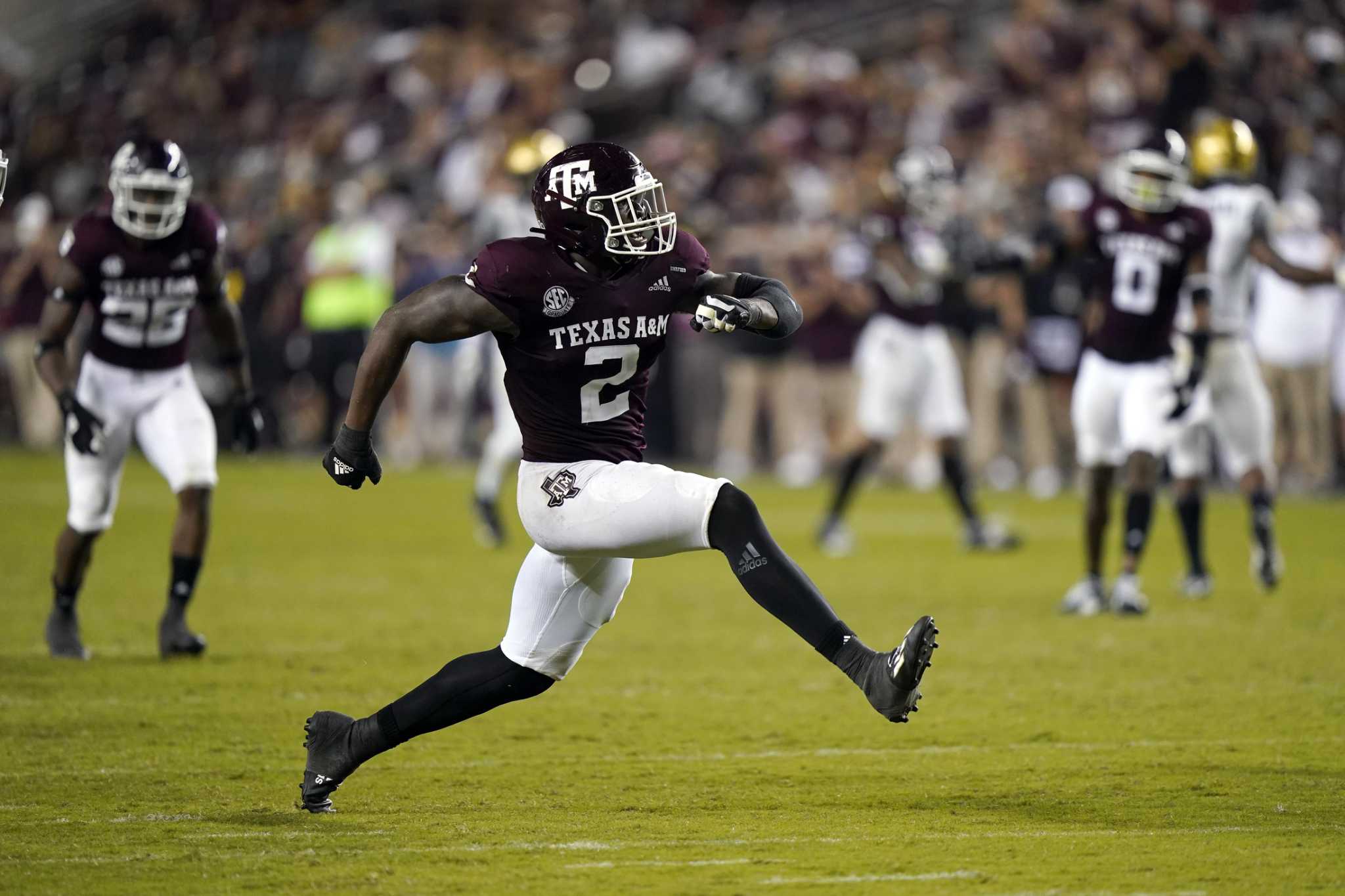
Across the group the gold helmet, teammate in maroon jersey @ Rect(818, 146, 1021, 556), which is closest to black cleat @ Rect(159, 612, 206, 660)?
teammate in maroon jersey @ Rect(818, 146, 1021, 556)

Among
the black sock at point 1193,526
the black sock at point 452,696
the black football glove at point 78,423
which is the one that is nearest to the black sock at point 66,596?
the black football glove at point 78,423

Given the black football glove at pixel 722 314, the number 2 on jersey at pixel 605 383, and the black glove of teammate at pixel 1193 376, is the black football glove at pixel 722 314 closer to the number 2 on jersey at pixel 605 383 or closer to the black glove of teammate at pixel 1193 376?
the number 2 on jersey at pixel 605 383

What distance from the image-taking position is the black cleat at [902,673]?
4789mm

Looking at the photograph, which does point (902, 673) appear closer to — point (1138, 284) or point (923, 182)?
point (1138, 284)

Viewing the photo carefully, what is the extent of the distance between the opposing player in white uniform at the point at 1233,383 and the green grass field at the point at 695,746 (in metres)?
0.43

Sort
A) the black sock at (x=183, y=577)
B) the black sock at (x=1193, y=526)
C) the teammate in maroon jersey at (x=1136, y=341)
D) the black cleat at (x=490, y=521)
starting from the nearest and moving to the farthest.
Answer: the black sock at (x=183, y=577)
the teammate in maroon jersey at (x=1136, y=341)
the black sock at (x=1193, y=526)
the black cleat at (x=490, y=521)

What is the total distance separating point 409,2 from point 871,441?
596 inches

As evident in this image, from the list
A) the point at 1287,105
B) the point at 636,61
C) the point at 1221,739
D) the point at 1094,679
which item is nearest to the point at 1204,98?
the point at 1287,105

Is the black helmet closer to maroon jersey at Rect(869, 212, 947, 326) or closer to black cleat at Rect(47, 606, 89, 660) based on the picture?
black cleat at Rect(47, 606, 89, 660)

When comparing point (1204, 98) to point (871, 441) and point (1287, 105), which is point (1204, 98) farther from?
point (871, 441)

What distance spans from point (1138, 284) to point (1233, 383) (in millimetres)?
1251

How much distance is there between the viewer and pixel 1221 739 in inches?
254

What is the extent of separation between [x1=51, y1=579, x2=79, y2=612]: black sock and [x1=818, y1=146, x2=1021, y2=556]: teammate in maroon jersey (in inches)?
224

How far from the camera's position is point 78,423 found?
7848 millimetres
